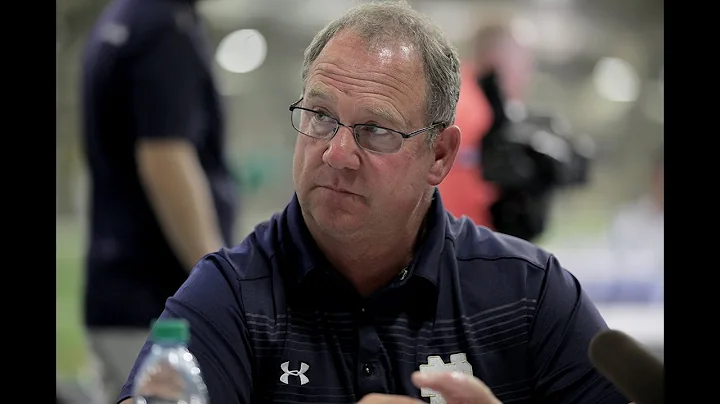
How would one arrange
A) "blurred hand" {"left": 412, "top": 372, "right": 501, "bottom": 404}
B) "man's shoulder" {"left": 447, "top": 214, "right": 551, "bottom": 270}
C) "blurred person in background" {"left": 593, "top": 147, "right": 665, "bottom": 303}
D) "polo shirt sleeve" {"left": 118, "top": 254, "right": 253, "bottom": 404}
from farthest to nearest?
"blurred person in background" {"left": 593, "top": 147, "right": 665, "bottom": 303}, "man's shoulder" {"left": 447, "top": 214, "right": 551, "bottom": 270}, "polo shirt sleeve" {"left": 118, "top": 254, "right": 253, "bottom": 404}, "blurred hand" {"left": 412, "top": 372, "right": 501, "bottom": 404}

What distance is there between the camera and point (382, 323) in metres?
1.63

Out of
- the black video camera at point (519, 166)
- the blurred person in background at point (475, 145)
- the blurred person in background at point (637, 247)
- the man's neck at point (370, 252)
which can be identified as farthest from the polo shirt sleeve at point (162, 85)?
the blurred person in background at point (637, 247)

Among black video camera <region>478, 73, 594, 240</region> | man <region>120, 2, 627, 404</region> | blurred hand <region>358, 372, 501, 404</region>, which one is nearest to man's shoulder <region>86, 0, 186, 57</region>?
man <region>120, 2, 627, 404</region>

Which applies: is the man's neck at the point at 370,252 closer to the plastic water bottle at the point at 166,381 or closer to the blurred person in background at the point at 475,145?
the plastic water bottle at the point at 166,381

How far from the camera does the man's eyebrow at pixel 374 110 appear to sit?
162 cm

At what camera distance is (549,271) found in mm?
1762

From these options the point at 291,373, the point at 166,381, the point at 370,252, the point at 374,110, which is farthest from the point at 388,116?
the point at 166,381

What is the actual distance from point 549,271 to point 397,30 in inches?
21.2

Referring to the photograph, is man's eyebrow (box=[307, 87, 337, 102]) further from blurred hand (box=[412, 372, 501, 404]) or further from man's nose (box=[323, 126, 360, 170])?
blurred hand (box=[412, 372, 501, 404])

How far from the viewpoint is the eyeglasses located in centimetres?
163

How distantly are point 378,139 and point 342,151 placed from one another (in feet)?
0.30

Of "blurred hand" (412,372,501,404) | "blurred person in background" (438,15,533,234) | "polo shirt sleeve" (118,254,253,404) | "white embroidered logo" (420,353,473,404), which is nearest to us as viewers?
"blurred hand" (412,372,501,404)

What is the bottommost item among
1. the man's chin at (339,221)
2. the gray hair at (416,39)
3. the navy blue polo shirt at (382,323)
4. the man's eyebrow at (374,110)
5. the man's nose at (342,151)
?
the navy blue polo shirt at (382,323)

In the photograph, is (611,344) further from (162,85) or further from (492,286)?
(162,85)
